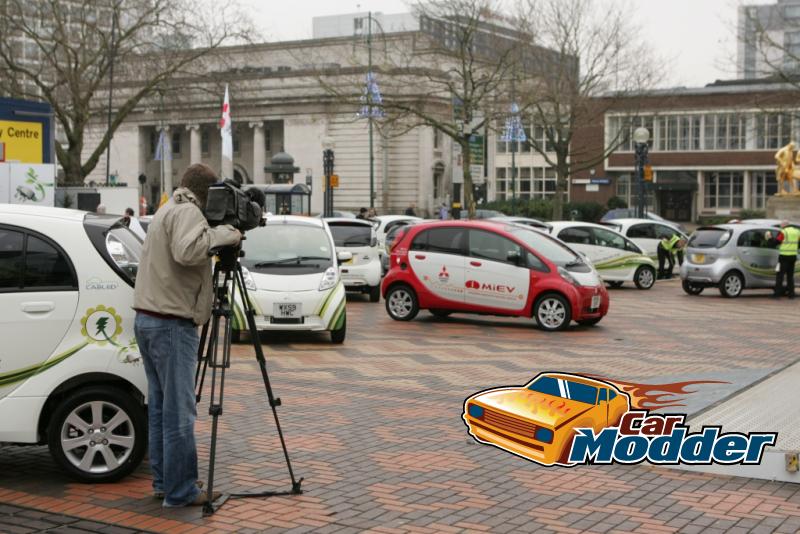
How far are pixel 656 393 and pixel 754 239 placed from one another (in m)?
15.4

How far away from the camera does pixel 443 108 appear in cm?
6031

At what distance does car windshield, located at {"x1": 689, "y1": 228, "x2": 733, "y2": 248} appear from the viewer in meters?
24.9

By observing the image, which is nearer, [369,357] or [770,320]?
[369,357]

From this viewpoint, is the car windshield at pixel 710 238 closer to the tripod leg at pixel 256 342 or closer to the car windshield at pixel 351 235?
the car windshield at pixel 351 235

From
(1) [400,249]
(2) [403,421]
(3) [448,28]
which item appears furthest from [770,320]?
(3) [448,28]

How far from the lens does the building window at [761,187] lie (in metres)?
72.7

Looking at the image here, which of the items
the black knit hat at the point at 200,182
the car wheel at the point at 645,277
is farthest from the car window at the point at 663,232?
the black knit hat at the point at 200,182

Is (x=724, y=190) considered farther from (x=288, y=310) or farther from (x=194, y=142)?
(x=288, y=310)

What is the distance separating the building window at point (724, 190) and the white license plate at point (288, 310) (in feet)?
208

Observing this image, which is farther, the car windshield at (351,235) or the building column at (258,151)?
the building column at (258,151)

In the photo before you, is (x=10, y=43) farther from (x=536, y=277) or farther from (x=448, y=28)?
(x=536, y=277)

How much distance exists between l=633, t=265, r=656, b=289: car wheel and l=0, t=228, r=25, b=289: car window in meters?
21.5

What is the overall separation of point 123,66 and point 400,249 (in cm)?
2548

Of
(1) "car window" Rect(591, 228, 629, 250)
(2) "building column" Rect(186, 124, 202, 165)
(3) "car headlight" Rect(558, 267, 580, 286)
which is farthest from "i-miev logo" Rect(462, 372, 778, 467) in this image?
(2) "building column" Rect(186, 124, 202, 165)
